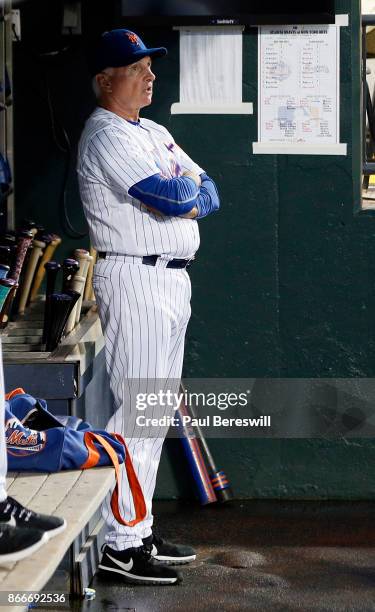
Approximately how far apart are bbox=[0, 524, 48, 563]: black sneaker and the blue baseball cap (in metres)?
2.59

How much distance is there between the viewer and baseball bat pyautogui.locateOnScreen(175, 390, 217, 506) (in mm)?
5844

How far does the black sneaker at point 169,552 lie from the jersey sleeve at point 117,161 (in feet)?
4.88

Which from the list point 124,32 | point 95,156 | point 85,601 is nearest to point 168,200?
point 95,156

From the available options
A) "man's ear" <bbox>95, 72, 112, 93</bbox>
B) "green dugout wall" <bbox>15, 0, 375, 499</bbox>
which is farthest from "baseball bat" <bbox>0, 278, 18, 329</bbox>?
"green dugout wall" <bbox>15, 0, 375, 499</bbox>

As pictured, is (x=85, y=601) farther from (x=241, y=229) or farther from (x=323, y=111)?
(x=323, y=111)

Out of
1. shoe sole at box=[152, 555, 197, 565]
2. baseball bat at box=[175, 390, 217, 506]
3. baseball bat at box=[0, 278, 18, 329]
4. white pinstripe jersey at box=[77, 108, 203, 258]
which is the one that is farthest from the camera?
baseball bat at box=[175, 390, 217, 506]

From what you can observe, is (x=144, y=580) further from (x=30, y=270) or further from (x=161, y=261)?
(x=30, y=270)

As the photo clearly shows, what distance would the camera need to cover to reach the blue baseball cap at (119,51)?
465cm

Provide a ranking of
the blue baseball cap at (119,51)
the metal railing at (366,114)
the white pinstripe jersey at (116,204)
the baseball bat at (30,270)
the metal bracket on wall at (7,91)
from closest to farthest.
Answer: the white pinstripe jersey at (116,204) → the blue baseball cap at (119,51) → the baseball bat at (30,270) → the metal bracket on wall at (7,91) → the metal railing at (366,114)

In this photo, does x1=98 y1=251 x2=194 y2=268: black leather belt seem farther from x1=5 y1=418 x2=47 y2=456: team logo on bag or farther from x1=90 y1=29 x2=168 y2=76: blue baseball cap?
x1=5 y1=418 x2=47 y2=456: team logo on bag

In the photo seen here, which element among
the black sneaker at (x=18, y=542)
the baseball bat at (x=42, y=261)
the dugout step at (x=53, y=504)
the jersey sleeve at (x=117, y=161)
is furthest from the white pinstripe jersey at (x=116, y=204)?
the black sneaker at (x=18, y=542)

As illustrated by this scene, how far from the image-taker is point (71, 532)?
2.73 m

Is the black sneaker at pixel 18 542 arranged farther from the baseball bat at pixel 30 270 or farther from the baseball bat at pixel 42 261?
the baseball bat at pixel 42 261

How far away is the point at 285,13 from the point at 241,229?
1.12 meters
